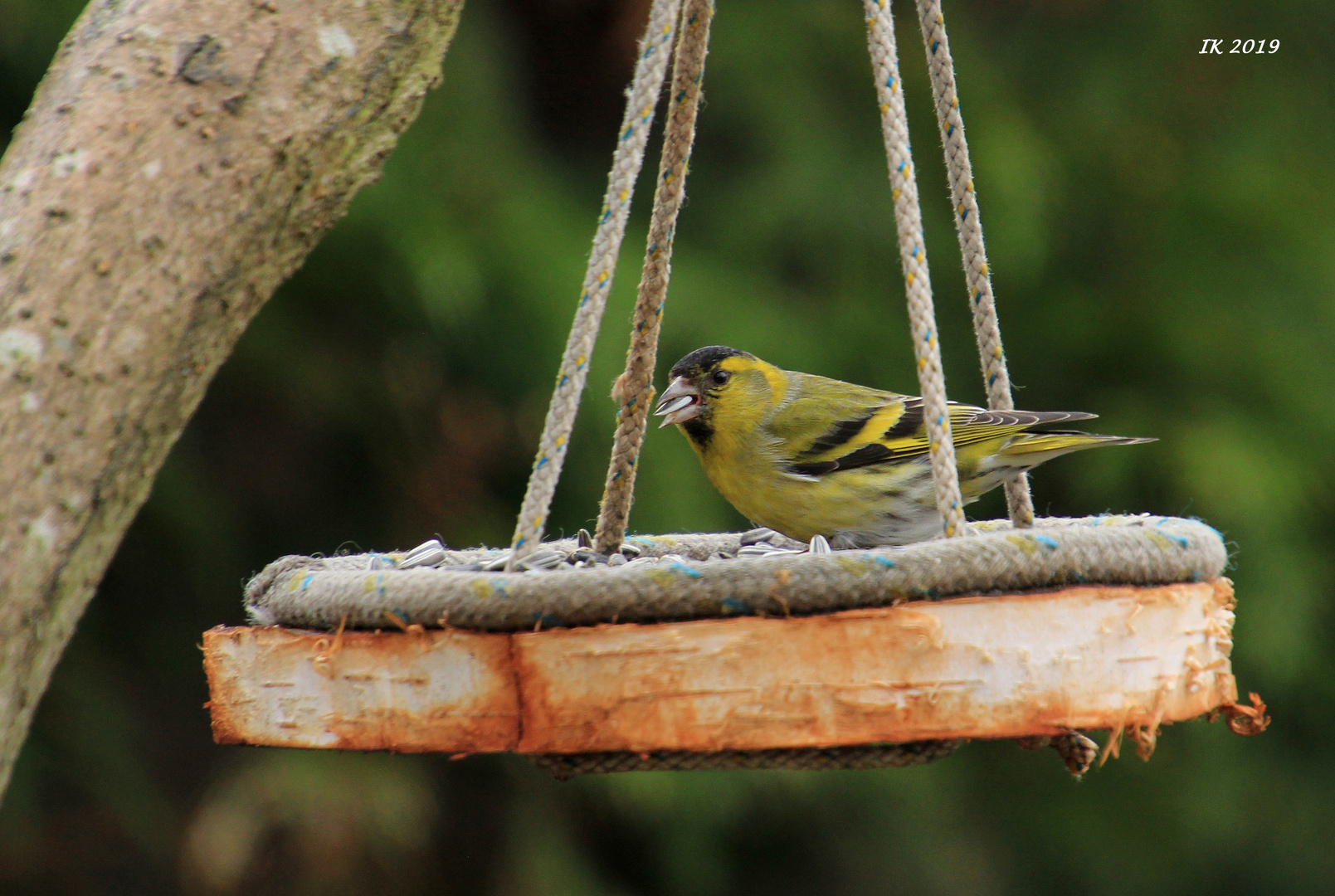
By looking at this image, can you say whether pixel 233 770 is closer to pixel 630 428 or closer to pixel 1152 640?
pixel 630 428

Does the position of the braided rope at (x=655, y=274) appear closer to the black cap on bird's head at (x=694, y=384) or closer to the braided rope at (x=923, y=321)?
the braided rope at (x=923, y=321)

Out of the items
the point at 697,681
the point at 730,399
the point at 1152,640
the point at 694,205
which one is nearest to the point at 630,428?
the point at 730,399

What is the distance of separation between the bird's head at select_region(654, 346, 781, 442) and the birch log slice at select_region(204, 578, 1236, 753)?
1.37 meters

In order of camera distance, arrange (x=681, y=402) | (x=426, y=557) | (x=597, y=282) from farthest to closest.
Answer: (x=681, y=402) → (x=426, y=557) → (x=597, y=282)

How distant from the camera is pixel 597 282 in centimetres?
155

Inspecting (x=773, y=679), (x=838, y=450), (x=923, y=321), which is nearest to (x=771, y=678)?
(x=773, y=679)

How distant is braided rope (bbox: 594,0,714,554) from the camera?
6.63 feet

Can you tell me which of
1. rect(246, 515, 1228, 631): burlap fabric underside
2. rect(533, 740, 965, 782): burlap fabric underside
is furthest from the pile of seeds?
rect(533, 740, 965, 782): burlap fabric underside

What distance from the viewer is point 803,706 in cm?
140

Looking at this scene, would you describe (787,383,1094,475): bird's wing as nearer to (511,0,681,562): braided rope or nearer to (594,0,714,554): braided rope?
(594,0,714,554): braided rope

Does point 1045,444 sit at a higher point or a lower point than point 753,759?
higher

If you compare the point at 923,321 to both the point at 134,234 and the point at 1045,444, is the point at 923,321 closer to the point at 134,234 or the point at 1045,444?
the point at 134,234

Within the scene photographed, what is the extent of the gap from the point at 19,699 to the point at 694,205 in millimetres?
3193

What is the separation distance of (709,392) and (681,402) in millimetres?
76
